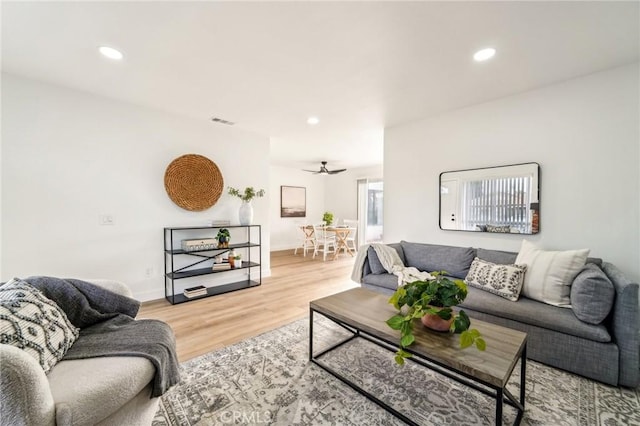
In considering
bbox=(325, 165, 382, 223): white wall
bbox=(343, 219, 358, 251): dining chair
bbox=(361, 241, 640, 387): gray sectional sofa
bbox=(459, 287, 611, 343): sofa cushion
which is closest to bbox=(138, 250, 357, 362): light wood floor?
bbox=(459, 287, 611, 343): sofa cushion

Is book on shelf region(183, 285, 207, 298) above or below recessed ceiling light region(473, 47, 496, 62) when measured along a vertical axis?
below

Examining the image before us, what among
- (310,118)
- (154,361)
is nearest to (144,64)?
(310,118)

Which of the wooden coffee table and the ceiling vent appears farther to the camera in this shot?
the ceiling vent

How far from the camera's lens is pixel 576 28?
70.4 inches

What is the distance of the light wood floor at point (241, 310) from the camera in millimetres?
2395

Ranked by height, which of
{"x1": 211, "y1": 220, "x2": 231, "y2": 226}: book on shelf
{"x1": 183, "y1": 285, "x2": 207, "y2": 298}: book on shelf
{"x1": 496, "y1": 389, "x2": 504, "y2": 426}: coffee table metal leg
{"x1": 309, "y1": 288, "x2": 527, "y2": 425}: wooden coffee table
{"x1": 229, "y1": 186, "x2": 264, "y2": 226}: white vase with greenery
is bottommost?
{"x1": 183, "y1": 285, "x2": 207, "y2": 298}: book on shelf

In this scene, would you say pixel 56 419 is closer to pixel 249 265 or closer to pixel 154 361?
pixel 154 361

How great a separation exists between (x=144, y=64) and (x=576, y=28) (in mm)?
3301

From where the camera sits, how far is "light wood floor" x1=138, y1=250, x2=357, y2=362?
2.39 meters

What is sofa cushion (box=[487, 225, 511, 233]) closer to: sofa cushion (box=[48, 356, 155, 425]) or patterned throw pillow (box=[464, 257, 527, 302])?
patterned throw pillow (box=[464, 257, 527, 302])

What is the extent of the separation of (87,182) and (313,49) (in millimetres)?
2791

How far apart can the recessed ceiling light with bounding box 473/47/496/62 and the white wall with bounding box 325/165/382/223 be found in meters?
4.70

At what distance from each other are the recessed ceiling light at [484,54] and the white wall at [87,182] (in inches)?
127

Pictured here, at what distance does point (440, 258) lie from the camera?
2994 millimetres
